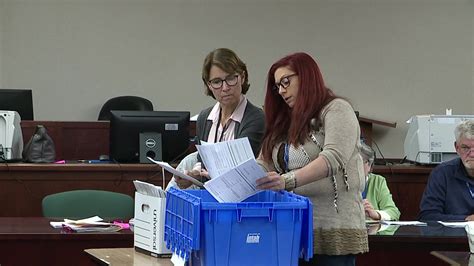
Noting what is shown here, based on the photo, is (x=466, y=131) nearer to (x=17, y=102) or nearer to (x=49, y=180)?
(x=49, y=180)

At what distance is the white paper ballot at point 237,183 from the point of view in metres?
2.42

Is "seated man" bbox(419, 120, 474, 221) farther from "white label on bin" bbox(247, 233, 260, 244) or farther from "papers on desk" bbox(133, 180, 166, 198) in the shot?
"white label on bin" bbox(247, 233, 260, 244)

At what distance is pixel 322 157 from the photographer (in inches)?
103

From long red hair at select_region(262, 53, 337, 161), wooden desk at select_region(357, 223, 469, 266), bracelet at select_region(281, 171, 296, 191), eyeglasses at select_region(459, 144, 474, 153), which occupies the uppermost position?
long red hair at select_region(262, 53, 337, 161)

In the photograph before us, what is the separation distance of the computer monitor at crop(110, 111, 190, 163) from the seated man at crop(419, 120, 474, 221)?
6.30 feet

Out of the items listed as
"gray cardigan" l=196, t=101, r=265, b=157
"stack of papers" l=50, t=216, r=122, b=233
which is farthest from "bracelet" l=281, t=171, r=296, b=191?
"stack of papers" l=50, t=216, r=122, b=233

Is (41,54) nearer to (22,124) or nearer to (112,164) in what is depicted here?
(22,124)

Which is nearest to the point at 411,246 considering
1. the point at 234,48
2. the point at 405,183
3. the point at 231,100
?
the point at 231,100

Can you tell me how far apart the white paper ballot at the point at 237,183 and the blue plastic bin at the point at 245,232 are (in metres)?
0.06

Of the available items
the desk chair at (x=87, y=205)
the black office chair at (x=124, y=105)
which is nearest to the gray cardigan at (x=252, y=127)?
the desk chair at (x=87, y=205)

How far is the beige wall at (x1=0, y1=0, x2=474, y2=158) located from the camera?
8.43 meters

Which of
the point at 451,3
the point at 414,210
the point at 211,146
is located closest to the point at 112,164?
the point at 414,210

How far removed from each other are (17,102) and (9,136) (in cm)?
57

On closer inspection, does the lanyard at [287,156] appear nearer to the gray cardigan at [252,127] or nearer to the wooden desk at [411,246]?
the gray cardigan at [252,127]
